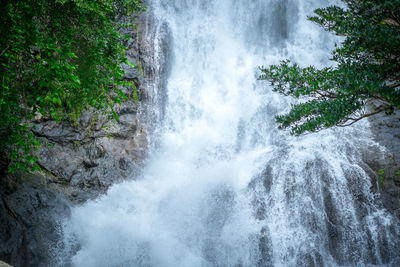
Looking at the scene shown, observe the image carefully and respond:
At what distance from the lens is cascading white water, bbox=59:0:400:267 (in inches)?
362

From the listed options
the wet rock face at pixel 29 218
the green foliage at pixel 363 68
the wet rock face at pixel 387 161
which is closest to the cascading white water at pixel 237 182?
the wet rock face at pixel 387 161

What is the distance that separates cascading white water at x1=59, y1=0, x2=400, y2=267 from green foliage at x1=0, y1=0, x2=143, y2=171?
4.58 meters

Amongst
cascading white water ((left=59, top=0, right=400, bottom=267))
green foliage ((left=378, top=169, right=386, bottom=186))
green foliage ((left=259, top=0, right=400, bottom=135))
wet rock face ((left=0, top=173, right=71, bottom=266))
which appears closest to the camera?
green foliage ((left=259, top=0, right=400, bottom=135))

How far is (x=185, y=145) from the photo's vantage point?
44.4 feet

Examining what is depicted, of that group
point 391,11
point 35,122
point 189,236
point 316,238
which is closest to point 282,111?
point 316,238

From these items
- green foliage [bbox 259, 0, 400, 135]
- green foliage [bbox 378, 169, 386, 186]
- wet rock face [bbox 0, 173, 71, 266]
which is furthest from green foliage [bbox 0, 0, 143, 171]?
green foliage [bbox 378, 169, 386, 186]

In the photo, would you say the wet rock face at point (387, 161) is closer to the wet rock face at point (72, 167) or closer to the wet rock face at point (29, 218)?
the wet rock face at point (72, 167)

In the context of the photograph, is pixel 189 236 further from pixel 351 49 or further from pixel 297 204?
pixel 351 49

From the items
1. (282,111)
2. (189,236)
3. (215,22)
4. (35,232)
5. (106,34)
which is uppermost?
(215,22)

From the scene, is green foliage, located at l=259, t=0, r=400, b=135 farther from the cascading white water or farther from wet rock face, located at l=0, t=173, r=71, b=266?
wet rock face, located at l=0, t=173, r=71, b=266

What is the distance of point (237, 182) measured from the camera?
11359 millimetres

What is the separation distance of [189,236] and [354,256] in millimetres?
5015

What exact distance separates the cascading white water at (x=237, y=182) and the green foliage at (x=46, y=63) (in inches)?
180

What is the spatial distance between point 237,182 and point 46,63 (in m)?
7.60
